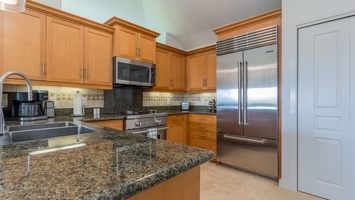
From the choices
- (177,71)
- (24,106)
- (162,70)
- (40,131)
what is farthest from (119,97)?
(40,131)

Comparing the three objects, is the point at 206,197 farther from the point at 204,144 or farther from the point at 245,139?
the point at 204,144

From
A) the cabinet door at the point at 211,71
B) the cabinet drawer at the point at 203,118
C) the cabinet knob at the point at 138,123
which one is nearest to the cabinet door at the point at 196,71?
the cabinet door at the point at 211,71

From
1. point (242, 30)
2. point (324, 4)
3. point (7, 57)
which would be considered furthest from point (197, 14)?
point (7, 57)

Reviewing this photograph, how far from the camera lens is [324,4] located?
2047mm

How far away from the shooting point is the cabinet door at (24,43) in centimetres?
192

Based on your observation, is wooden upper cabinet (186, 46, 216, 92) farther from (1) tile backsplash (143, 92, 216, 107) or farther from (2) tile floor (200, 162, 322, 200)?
(2) tile floor (200, 162, 322, 200)

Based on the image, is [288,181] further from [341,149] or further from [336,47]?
[336,47]

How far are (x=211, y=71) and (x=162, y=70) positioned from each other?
100 centimetres

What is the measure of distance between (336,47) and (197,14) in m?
2.25

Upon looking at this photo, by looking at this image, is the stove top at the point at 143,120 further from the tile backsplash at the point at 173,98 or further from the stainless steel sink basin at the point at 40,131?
the stainless steel sink basin at the point at 40,131

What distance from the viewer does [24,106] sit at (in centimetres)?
201

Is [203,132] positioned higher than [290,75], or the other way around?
[290,75]

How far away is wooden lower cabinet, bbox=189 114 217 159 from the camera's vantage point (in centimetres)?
320

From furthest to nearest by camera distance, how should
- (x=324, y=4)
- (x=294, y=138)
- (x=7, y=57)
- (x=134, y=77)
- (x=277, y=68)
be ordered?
(x=134, y=77)
(x=277, y=68)
(x=294, y=138)
(x=324, y=4)
(x=7, y=57)
